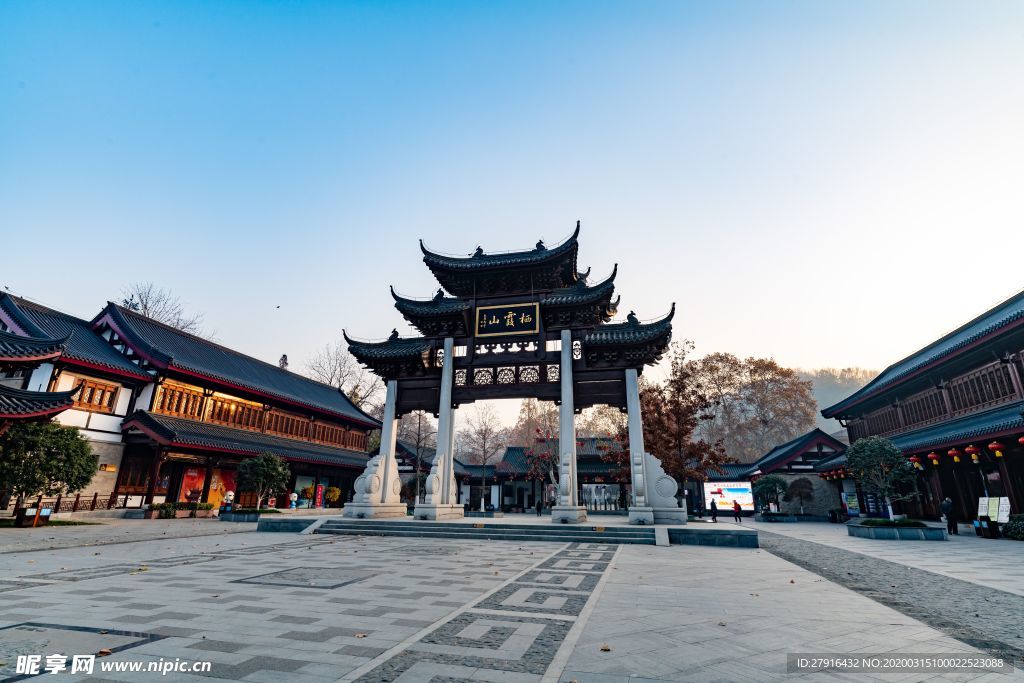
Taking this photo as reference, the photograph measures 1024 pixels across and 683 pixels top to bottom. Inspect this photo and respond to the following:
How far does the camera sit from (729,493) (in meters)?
31.8

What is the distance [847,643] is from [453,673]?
347cm

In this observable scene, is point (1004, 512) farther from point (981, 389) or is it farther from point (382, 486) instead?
point (382, 486)

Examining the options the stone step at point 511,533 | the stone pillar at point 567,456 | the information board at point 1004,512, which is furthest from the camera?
the stone pillar at point 567,456

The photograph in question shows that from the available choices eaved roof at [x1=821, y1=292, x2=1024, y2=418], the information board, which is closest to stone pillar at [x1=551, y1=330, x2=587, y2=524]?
the information board

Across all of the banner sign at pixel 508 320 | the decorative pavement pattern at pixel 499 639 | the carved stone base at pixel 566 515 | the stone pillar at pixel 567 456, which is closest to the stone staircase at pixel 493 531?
the carved stone base at pixel 566 515

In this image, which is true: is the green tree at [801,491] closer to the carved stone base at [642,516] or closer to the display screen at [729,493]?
the display screen at [729,493]

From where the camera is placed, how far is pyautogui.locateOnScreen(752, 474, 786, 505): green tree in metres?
28.5

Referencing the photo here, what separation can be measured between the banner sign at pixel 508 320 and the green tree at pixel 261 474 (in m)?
11.3

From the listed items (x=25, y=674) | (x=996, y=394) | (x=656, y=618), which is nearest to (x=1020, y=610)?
(x=656, y=618)

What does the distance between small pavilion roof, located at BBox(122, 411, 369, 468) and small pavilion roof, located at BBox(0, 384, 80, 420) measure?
14.7 feet

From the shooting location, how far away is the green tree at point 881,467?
54.3ft

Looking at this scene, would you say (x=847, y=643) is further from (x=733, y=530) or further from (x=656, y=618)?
(x=733, y=530)

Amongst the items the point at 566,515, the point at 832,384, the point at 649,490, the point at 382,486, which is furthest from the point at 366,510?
the point at 832,384

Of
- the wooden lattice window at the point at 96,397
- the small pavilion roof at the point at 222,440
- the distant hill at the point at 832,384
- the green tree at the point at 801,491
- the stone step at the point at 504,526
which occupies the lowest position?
the stone step at the point at 504,526
